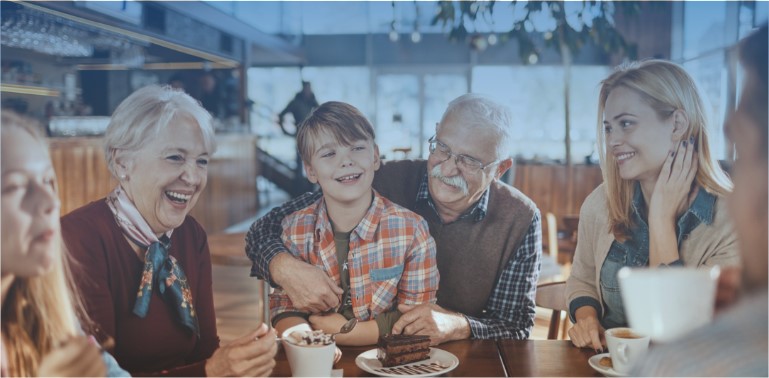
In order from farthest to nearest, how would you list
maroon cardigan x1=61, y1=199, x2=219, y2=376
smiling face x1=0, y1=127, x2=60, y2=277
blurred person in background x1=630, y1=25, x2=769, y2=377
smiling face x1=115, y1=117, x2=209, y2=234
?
smiling face x1=115, y1=117, x2=209, y2=234 → maroon cardigan x1=61, y1=199, x2=219, y2=376 → smiling face x1=0, y1=127, x2=60, y2=277 → blurred person in background x1=630, y1=25, x2=769, y2=377

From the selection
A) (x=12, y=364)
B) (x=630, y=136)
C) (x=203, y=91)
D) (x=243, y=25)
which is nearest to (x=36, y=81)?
(x=203, y=91)

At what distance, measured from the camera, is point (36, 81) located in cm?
241

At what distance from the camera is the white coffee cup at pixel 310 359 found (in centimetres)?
204

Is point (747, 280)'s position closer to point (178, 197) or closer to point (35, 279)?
point (178, 197)

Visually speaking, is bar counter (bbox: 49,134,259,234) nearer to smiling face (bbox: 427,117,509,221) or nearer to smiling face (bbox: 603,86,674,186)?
smiling face (bbox: 427,117,509,221)

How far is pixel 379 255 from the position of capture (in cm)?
248

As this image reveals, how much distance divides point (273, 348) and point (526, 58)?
1294 millimetres

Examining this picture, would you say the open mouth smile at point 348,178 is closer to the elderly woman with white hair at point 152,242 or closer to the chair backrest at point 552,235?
the elderly woman with white hair at point 152,242

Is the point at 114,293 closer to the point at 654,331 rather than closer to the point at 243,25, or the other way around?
the point at 243,25

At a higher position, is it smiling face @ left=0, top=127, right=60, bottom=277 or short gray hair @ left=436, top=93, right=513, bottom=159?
short gray hair @ left=436, top=93, right=513, bottom=159

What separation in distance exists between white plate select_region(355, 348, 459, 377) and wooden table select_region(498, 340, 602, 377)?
0.16m

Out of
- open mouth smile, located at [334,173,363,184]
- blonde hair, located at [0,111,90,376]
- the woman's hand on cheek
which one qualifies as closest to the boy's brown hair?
open mouth smile, located at [334,173,363,184]

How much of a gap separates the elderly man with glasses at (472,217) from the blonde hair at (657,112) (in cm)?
27

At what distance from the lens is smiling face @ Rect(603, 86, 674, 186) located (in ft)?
7.86
